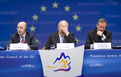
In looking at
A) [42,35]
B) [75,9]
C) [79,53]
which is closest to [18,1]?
[42,35]

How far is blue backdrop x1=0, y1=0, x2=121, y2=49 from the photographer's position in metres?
4.83

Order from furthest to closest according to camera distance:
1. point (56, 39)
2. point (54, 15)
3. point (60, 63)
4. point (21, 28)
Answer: point (54, 15)
point (56, 39)
point (21, 28)
point (60, 63)

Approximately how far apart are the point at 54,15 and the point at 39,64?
2.73 m

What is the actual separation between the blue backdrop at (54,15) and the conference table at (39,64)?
255 cm

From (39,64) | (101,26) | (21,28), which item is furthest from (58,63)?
(101,26)

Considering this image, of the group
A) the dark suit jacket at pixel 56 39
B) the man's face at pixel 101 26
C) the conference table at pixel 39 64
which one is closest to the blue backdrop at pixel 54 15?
the dark suit jacket at pixel 56 39

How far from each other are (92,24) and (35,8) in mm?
1612

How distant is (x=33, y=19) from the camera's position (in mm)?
4898

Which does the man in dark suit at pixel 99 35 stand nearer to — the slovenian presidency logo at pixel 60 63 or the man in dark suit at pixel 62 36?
the man in dark suit at pixel 62 36

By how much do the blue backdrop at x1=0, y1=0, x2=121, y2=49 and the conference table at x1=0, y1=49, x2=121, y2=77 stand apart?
8.37ft

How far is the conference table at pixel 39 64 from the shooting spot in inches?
93.3

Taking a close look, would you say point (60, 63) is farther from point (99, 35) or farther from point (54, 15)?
point (54, 15)

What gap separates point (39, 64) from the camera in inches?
A: 94.0

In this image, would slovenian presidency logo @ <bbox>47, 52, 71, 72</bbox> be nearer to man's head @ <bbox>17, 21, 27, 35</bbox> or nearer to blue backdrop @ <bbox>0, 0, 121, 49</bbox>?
man's head @ <bbox>17, 21, 27, 35</bbox>
